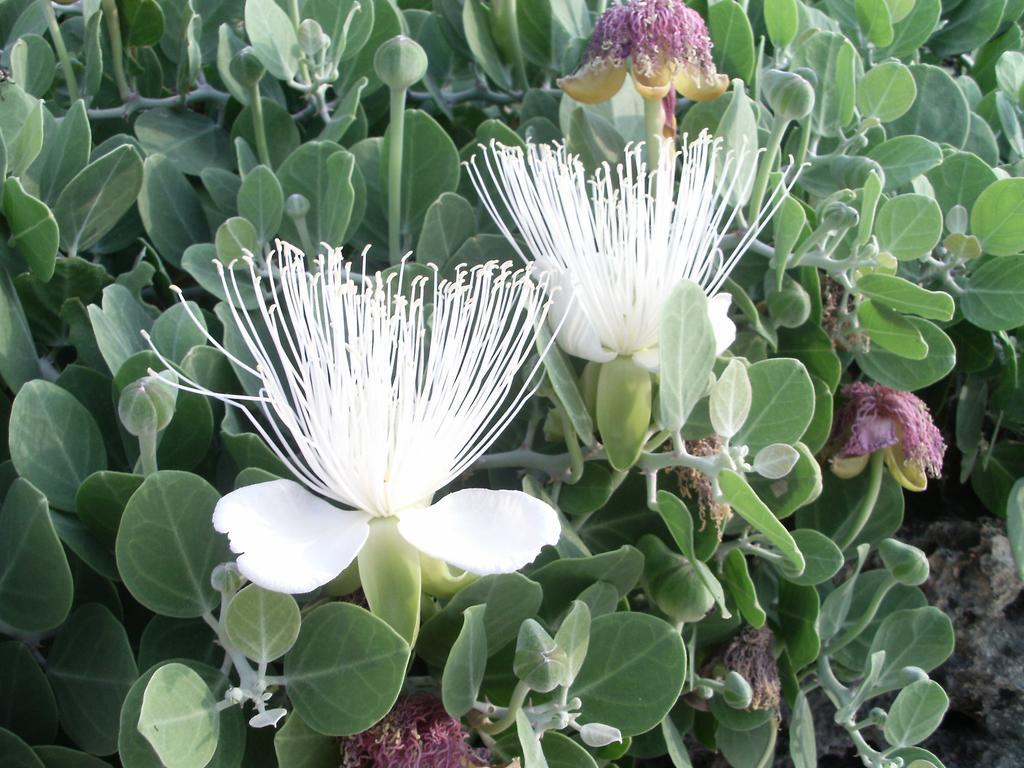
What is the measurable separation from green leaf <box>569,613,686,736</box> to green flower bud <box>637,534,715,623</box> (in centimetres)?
13

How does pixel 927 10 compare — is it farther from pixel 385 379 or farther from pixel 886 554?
pixel 385 379

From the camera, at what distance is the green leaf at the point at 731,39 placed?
57.1 inches

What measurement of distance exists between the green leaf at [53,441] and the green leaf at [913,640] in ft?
3.00

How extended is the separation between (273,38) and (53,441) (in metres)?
0.62

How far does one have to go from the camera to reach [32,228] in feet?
3.70

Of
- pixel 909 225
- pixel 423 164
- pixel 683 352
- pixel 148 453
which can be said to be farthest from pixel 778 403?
pixel 148 453

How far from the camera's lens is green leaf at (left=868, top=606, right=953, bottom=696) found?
127 cm

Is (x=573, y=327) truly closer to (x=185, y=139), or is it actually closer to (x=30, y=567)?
(x=30, y=567)

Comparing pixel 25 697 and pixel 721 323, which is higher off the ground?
pixel 721 323

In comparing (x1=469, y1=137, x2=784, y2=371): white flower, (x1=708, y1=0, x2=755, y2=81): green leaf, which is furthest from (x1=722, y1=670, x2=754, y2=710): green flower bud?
(x1=708, y1=0, x2=755, y2=81): green leaf

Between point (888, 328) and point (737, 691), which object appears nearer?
point (737, 691)

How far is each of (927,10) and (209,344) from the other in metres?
1.17

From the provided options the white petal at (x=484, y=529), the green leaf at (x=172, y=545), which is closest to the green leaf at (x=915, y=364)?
the white petal at (x=484, y=529)

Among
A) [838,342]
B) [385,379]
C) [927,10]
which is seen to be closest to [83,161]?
[385,379]
